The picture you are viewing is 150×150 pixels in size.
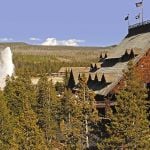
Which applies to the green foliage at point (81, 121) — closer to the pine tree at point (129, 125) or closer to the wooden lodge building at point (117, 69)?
the pine tree at point (129, 125)

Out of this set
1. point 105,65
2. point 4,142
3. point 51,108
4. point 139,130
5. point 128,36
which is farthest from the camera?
point 128,36

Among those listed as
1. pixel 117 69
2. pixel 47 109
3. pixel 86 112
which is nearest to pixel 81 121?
pixel 86 112

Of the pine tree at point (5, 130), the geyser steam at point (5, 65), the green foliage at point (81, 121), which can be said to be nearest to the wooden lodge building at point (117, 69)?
the green foliage at point (81, 121)

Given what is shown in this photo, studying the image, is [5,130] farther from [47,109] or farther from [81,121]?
[47,109]

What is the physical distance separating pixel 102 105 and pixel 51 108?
7.07 meters

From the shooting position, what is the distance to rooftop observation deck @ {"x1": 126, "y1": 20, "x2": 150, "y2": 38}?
80012 mm

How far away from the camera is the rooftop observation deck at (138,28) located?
263 ft

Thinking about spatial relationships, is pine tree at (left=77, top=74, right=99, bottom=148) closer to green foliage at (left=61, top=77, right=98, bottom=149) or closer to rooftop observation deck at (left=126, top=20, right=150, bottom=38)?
green foliage at (left=61, top=77, right=98, bottom=149)

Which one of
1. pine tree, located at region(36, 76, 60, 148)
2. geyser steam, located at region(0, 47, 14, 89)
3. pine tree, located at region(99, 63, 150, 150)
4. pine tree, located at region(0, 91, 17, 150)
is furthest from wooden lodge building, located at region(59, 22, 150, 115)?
geyser steam, located at region(0, 47, 14, 89)

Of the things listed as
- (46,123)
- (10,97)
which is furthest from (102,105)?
(10,97)

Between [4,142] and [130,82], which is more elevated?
[130,82]

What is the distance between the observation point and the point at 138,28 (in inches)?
3317

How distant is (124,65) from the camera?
7138 centimetres

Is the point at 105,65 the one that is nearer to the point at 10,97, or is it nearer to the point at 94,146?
the point at 10,97
